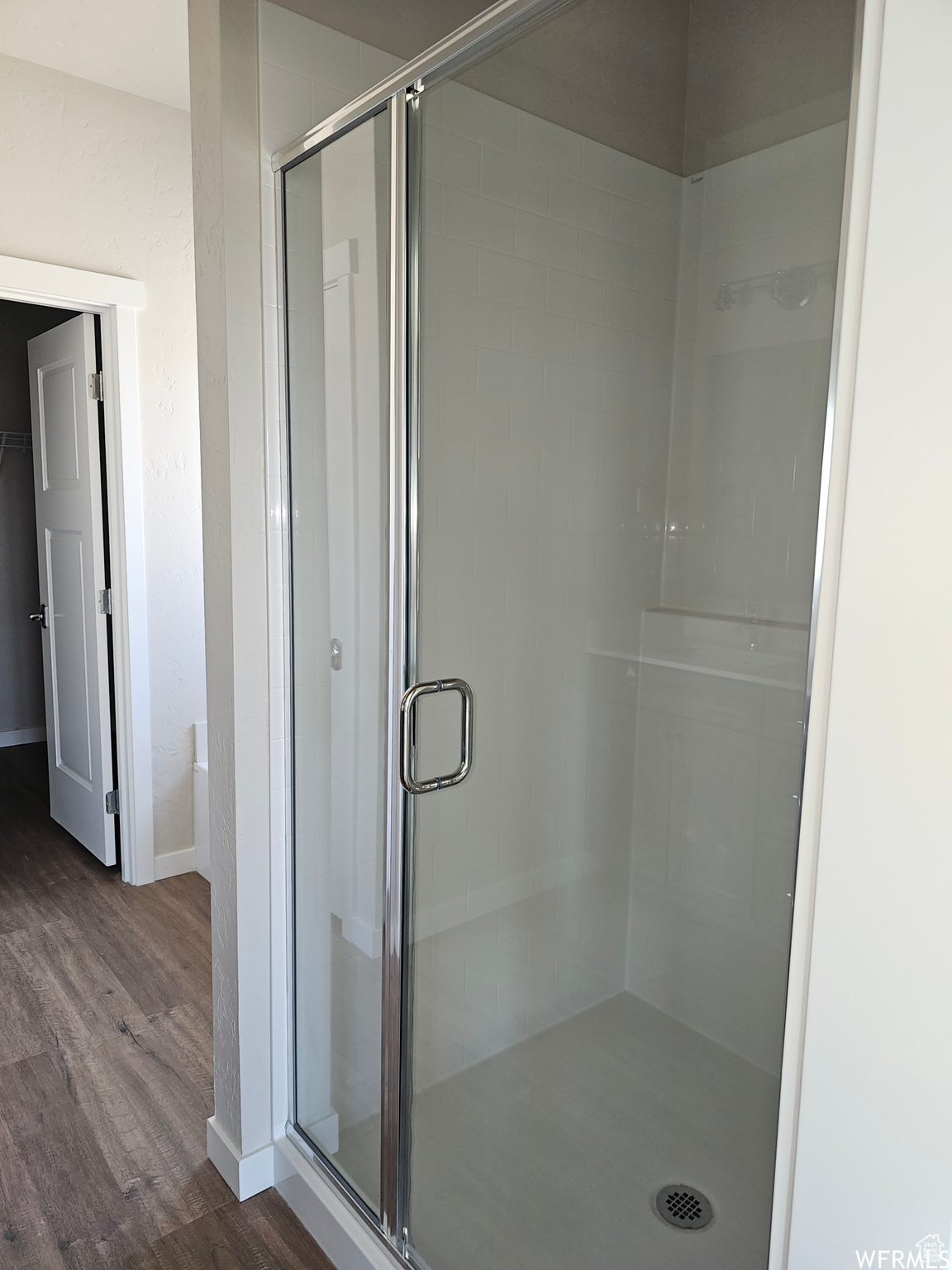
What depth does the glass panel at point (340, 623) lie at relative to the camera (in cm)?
152

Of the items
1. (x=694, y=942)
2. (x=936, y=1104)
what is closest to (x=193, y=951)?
(x=694, y=942)

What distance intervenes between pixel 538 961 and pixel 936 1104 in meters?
1.37

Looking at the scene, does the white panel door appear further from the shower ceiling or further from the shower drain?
the shower drain

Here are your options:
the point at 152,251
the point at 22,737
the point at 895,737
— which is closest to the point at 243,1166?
the point at 895,737

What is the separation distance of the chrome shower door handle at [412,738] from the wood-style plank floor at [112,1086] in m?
0.97

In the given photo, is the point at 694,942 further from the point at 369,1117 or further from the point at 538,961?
the point at 369,1117

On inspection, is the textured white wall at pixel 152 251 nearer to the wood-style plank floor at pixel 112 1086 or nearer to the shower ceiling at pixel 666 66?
A: the wood-style plank floor at pixel 112 1086

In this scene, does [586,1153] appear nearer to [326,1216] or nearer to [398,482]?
[326,1216]

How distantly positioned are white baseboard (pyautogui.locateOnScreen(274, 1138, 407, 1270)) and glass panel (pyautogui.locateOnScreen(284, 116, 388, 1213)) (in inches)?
1.9

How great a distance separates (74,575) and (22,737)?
2222mm

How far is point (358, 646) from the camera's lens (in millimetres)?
1615

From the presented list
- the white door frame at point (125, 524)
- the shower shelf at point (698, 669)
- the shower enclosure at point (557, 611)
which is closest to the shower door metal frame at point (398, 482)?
the shower enclosure at point (557, 611)

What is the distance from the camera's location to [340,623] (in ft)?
5.41

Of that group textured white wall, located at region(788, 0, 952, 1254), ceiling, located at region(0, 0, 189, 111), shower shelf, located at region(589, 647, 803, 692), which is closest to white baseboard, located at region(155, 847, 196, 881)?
shower shelf, located at region(589, 647, 803, 692)
